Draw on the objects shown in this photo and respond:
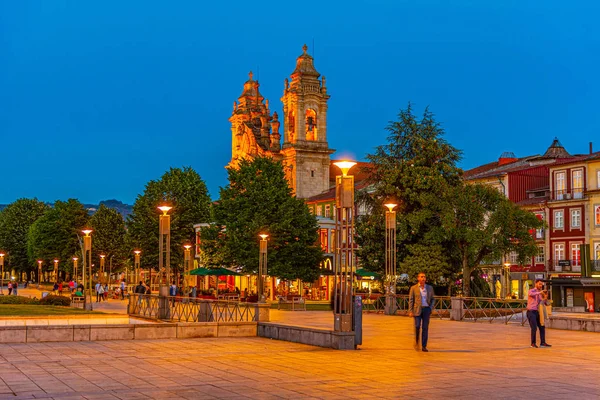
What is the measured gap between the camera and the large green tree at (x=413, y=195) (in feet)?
144

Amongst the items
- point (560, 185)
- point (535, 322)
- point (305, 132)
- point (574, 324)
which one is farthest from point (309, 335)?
point (305, 132)

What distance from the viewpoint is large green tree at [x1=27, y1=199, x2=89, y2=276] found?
9638 centimetres

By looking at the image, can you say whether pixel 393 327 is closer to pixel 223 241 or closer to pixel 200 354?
pixel 200 354

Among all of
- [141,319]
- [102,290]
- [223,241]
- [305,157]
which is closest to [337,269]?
[141,319]

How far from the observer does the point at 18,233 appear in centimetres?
11669

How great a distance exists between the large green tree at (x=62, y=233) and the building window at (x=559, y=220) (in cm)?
5073

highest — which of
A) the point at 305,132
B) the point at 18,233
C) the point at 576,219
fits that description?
the point at 305,132

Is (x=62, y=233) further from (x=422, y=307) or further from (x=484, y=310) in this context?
(x=422, y=307)

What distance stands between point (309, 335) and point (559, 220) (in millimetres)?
52567

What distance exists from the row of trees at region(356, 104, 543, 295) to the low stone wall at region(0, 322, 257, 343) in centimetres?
2206

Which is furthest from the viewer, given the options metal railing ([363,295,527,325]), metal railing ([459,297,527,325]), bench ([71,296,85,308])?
bench ([71,296,85,308])

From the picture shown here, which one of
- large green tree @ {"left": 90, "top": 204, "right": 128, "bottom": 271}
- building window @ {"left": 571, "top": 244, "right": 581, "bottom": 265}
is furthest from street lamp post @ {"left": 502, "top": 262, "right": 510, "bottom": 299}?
large green tree @ {"left": 90, "top": 204, "right": 128, "bottom": 271}

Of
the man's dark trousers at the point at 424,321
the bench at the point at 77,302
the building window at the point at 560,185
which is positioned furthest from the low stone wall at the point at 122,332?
the building window at the point at 560,185

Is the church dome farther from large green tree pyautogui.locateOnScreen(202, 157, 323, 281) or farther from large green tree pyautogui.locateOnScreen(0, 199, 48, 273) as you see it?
large green tree pyautogui.locateOnScreen(0, 199, 48, 273)
